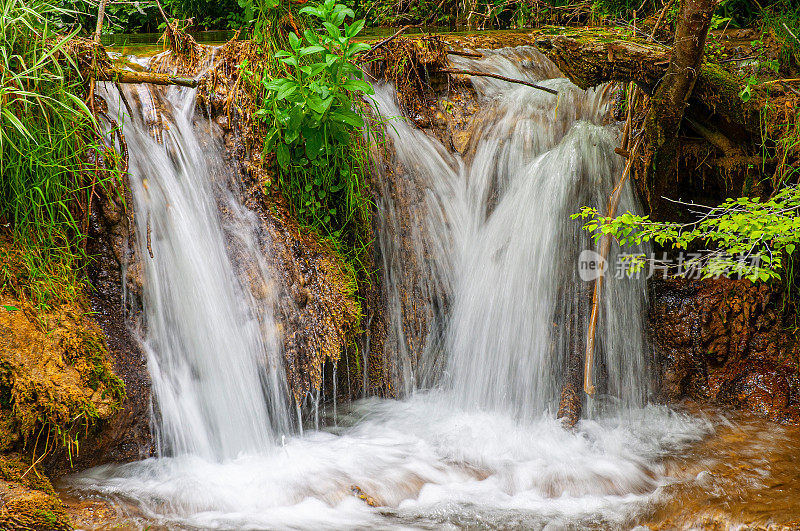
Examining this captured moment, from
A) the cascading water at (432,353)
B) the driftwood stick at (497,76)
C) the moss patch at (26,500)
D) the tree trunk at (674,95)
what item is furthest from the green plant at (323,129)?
the moss patch at (26,500)

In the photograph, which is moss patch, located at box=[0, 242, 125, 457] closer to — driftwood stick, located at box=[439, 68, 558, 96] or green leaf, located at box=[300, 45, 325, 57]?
green leaf, located at box=[300, 45, 325, 57]

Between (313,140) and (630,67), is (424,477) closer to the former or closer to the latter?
(313,140)

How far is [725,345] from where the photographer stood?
4113 millimetres

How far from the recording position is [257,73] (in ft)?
12.4

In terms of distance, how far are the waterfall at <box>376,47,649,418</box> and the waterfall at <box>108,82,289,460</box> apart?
99 centimetres

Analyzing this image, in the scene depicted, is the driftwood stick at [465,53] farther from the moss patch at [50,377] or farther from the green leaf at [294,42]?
the moss patch at [50,377]

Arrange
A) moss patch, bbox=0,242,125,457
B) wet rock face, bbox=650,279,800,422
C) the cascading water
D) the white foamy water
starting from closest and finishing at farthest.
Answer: moss patch, bbox=0,242,125,457, the white foamy water, the cascading water, wet rock face, bbox=650,279,800,422

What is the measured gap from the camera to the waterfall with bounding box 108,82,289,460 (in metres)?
3.33

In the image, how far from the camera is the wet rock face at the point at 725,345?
3988mm

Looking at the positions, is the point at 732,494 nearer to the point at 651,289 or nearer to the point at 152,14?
the point at 651,289

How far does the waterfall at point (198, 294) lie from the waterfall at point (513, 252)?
99 centimetres

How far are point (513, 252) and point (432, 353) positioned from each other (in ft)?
2.88

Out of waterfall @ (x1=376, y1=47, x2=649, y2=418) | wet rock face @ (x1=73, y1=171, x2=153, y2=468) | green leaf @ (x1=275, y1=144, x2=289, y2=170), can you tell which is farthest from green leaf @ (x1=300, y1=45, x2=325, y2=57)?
wet rock face @ (x1=73, y1=171, x2=153, y2=468)

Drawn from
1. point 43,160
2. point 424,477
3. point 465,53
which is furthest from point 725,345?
point 43,160
